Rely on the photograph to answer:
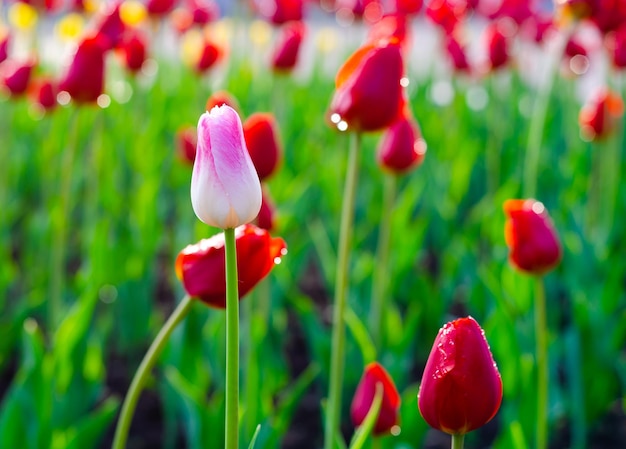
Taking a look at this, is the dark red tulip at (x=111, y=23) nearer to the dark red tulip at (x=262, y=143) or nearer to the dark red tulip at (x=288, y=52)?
the dark red tulip at (x=288, y=52)

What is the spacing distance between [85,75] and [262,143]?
437 mm

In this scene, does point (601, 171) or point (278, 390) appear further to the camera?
point (601, 171)

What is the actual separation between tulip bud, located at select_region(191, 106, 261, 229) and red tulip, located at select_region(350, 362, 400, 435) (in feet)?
1.37

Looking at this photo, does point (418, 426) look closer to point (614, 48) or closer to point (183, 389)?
point (183, 389)

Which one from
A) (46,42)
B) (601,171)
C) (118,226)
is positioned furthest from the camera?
(46,42)

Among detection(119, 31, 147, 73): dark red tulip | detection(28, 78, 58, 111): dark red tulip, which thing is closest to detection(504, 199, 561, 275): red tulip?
detection(28, 78, 58, 111): dark red tulip

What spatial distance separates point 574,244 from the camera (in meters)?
2.15

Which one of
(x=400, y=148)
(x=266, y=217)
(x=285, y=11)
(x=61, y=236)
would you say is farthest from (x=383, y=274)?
(x=285, y=11)

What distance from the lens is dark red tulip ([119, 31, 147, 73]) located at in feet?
7.70

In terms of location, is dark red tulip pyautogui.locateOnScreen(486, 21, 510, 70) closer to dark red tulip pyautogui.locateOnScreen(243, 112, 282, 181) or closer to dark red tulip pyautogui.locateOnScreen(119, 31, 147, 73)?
dark red tulip pyautogui.locateOnScreen(119, 31, 147, 73)

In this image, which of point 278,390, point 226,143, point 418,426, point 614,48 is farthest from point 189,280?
point 614,48

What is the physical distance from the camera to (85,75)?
5.11 ft

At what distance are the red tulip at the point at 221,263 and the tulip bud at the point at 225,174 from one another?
16 cm

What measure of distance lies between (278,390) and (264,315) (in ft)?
0.74
